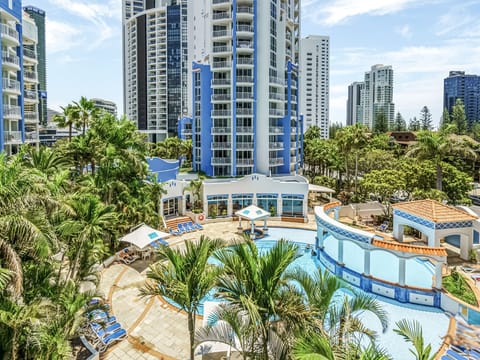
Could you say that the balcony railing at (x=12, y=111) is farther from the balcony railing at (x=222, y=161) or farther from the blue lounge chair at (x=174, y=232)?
the balcony railing at (x=222, y=161)

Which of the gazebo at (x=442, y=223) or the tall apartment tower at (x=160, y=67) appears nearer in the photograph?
the gazebo at (x=442, y=223)

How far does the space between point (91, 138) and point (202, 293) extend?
61.9 feet

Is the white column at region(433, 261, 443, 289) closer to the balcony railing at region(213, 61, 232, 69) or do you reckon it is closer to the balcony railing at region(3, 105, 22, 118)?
the balcony railing at region(213, 61, 232, 69)

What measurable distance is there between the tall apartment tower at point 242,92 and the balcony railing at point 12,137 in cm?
1869

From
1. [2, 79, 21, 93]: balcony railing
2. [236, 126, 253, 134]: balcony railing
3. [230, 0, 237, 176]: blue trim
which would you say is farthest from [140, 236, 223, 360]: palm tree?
[236, 126, 253, 134]: balcony railing

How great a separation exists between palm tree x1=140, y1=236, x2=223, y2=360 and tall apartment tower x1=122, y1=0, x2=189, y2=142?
9028 cm

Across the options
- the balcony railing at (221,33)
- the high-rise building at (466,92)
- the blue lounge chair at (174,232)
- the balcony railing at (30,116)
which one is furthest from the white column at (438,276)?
the high-rise building at (466,92)

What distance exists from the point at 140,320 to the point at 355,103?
169603 mm

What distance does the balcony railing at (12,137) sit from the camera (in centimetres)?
2797

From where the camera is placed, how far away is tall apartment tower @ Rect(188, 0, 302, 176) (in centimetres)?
3988

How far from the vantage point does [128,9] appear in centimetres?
11875

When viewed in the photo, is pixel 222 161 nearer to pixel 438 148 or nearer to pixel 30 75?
pixel 30 75

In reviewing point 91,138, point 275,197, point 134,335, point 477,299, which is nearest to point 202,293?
point 134,335

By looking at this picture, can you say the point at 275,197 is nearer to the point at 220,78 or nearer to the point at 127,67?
the point at 220,78
